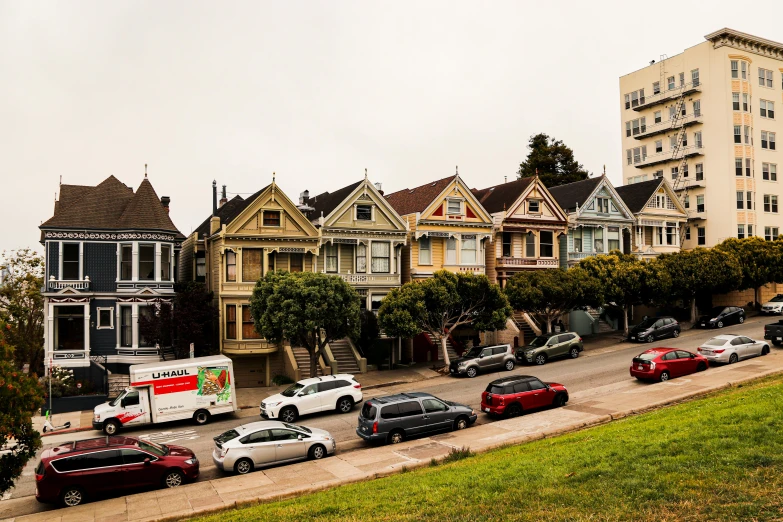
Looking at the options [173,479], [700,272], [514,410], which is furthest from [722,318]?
[173,479]

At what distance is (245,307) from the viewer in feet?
125

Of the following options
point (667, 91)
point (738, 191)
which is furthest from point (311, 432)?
point (667, 91)

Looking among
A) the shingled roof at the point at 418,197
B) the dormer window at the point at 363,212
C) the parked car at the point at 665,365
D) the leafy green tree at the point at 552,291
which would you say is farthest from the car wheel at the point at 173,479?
the shingled roof at the point at 418,197

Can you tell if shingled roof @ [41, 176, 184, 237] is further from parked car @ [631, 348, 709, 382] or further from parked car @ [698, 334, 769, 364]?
parked car @ [698, 334, 769, 364]

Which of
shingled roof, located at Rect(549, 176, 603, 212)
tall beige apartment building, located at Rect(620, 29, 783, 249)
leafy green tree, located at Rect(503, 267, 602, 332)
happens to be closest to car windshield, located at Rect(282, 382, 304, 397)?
leafy green tree, located at Rect(503, 267, 602, 332)

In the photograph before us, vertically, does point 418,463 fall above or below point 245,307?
below

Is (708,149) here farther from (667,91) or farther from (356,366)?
(356,366)

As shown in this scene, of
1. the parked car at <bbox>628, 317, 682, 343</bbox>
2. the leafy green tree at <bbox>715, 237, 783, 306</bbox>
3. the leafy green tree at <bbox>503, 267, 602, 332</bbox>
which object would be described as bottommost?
the parked car at <bbox>628, 317, 682, 343</bbox>

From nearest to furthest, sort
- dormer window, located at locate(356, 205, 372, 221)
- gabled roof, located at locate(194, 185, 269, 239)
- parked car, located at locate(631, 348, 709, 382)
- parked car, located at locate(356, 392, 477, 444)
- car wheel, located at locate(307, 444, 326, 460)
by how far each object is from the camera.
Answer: car wheel, located at locate(307, 444, 326, 460) → parked car, located at locate(356, 392, 477, 444) → parked car, located at locate(631, 348, 709, 382) → gabled roof, located at locate(194, 185, 269, 239) → dormer window, located at locate(356, 205, 372, 221)

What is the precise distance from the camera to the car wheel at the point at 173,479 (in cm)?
1947

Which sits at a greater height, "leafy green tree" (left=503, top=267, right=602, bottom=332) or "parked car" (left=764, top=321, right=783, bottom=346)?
"leafy green tree" (left=503, top=267, right=602, bottom=332)

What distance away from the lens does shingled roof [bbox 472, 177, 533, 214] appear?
154 ft

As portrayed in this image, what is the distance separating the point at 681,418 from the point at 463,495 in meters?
8.52

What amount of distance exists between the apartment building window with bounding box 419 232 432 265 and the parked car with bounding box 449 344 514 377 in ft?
32.0
